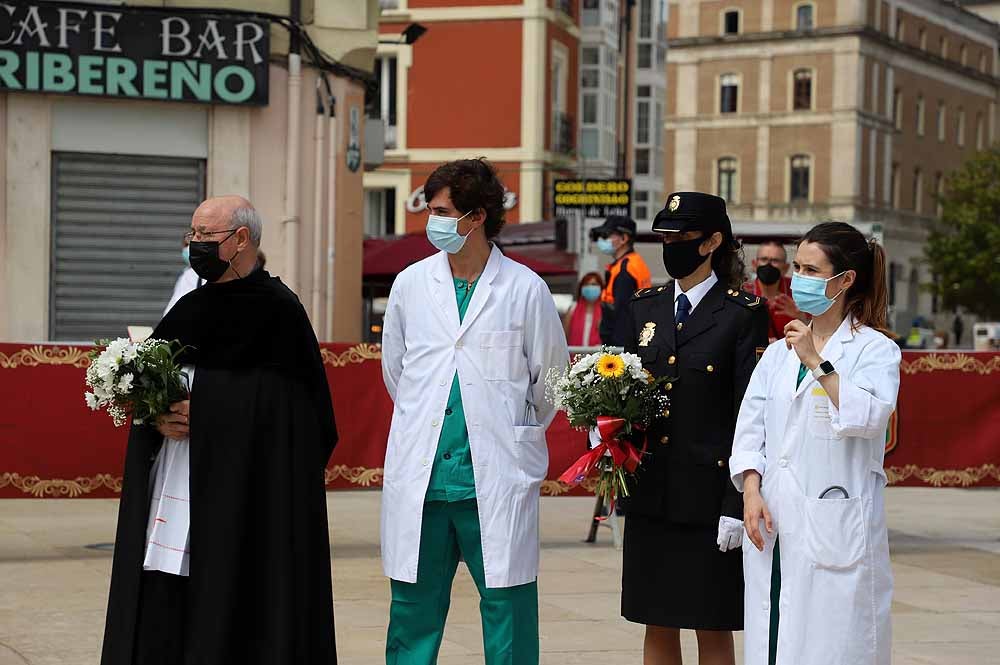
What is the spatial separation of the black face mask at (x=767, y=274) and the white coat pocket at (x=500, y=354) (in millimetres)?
3970

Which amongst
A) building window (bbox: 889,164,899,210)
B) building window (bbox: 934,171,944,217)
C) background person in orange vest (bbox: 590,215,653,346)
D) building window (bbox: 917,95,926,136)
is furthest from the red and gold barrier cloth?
building window (bbox: 934,171,944,217)

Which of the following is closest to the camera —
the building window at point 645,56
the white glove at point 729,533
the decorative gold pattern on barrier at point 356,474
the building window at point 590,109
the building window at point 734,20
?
the white glove at point 729,533

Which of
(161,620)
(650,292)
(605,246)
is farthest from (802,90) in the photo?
(161,620)

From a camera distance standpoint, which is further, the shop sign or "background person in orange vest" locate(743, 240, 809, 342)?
the shop sign

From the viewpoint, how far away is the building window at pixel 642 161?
86.1 metres

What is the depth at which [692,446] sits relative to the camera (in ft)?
21.2

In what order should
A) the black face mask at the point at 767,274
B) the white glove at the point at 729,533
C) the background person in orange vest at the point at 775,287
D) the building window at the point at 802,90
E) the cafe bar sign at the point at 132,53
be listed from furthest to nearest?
the building window at the point at 802,90, the cafe bar sign at the point at 132,53, the black face mask at the point at 767,274, the background person in orange vest at the point at 775,287, the white glove at the point at 729,533

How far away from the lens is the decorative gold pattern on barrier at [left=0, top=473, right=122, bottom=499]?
11.1m

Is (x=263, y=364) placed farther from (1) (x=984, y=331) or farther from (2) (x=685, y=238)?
(1) (x=984, y=331)

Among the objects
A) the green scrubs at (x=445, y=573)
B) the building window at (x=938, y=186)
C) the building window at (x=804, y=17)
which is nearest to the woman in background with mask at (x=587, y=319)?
the green scrubs at (x=445, y=573)

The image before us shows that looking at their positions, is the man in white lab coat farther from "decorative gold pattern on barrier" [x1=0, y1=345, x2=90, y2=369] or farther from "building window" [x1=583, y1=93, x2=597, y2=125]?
"building window" [x1=583, y1=93, x2=597, y2=125]

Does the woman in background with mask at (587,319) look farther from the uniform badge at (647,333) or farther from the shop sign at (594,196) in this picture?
the shop sign at (594,196)

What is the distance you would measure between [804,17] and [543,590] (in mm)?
78925

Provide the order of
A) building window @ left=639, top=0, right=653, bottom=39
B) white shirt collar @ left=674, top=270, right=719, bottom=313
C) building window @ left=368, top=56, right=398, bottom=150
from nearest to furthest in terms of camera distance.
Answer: white shirt collar @ left=674, top=270, right=719, bottom=313, building window @ left=368, top=56, right=398, bottom=150, building window @ left=639, top=0, right=653, bottom=39
